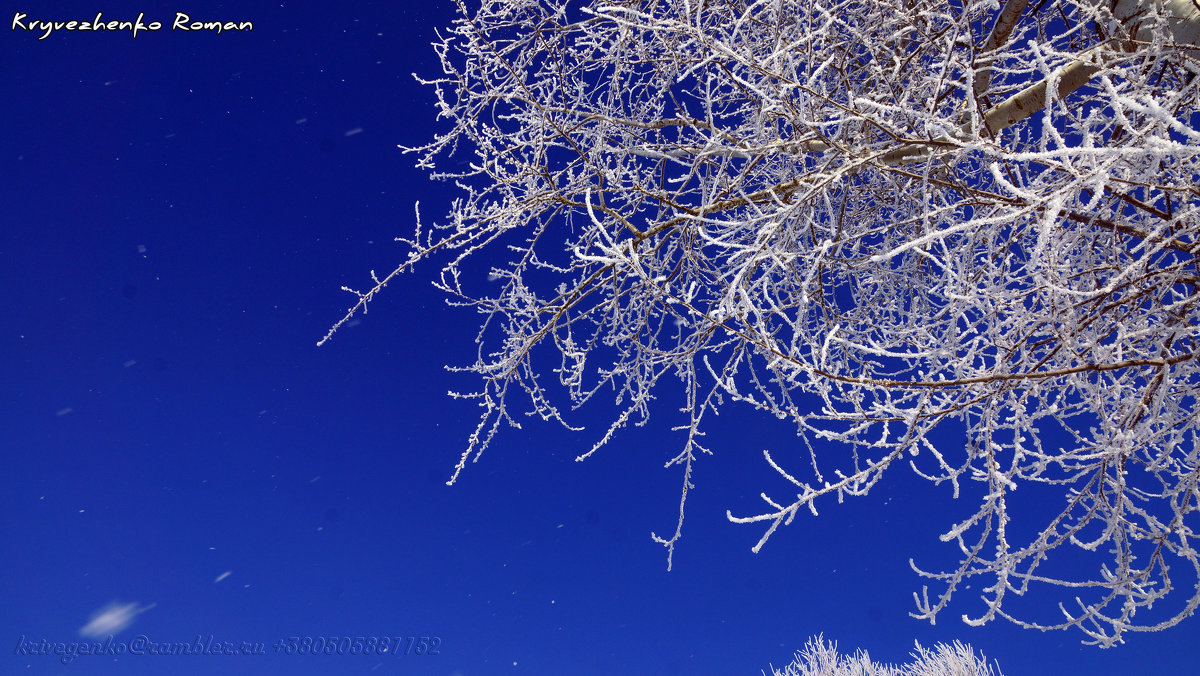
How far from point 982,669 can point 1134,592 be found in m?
13.9

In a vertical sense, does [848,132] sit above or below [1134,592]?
above

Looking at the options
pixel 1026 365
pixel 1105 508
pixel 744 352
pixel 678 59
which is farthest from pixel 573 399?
pixel 1105 508

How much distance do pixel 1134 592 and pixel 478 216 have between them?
278 centimetres

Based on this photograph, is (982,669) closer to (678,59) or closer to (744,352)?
(744,352)

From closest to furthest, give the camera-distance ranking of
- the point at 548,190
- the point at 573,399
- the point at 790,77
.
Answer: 1. the point at 790,77
2. the point at 548,190
3. the point at 573,399

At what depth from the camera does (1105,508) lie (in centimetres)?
226

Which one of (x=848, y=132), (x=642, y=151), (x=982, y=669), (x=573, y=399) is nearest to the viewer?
(x=848, y=132)

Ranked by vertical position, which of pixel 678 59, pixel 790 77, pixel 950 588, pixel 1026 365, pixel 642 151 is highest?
pixel 678 59

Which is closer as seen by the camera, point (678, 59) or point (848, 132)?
point (848, 132)

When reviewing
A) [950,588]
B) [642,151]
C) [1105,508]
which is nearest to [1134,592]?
[1105,508]

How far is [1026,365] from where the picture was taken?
221 cm

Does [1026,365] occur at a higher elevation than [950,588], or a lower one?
higher

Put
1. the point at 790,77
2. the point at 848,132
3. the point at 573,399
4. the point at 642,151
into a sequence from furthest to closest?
the point at 573,399
the point at 642,151
the point at 848,132
the point at 790,77

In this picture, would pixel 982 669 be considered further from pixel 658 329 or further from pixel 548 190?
pixel 548 190
